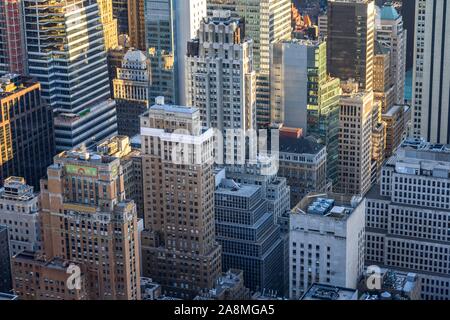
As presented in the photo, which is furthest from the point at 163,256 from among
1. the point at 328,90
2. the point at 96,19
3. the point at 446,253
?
the point at 96,19

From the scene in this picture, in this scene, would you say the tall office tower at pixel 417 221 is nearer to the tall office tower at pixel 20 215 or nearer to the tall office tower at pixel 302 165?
the tall office tower at pixel 302 165

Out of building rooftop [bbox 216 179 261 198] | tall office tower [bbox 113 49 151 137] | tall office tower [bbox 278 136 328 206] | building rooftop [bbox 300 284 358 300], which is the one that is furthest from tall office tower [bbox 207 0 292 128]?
building rooftop [bbox 300 284 358 300]

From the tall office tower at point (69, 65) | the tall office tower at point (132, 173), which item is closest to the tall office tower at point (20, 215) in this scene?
the tall office tower at point (132, 173)

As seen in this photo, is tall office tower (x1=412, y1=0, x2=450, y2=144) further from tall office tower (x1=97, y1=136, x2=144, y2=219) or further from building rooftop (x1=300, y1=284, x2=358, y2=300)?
building rooftop (x1=300, y1=284, x2=358, y2=300)

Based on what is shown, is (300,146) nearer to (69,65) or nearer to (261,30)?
(261,30)

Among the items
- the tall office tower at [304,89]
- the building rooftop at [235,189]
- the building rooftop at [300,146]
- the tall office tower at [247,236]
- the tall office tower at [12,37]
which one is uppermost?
the tall office tower at [12,37]

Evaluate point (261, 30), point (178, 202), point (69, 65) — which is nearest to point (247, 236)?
point (178, 202)
